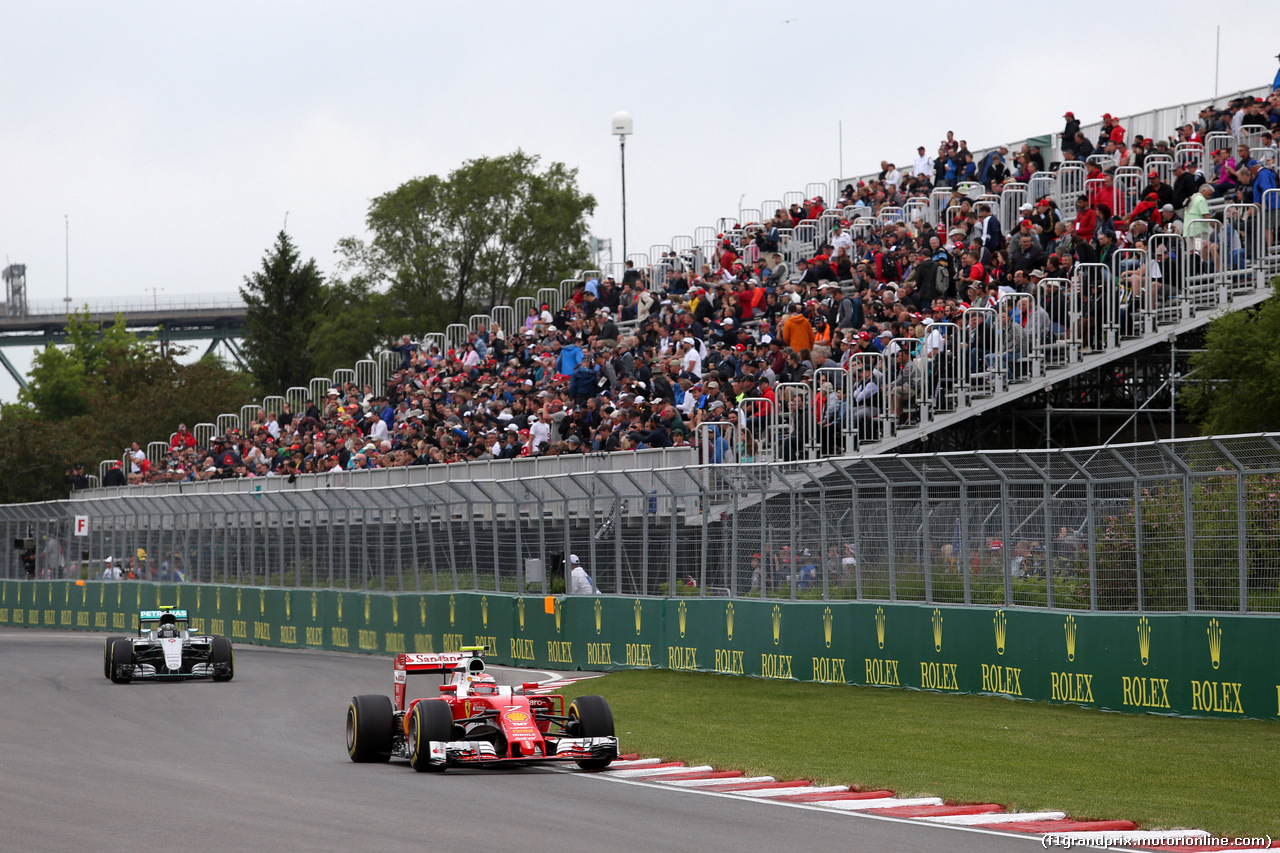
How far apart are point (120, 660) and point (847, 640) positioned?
32.8 feet

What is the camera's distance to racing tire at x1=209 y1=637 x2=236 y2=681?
23.8 m

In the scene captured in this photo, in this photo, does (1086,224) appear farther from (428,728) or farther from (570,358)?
(428,728)

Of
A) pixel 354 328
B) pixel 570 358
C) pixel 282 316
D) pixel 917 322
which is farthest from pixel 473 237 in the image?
pixel 917 322

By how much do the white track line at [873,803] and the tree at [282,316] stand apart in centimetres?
6734

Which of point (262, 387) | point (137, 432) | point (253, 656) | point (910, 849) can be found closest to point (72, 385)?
point (262, 387)

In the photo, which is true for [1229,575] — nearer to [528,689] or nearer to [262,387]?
[528,689]

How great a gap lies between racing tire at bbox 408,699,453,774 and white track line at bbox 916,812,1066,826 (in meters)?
4.25

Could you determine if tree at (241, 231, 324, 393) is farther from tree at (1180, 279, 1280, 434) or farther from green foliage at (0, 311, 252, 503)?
tree at (1180, 279, 1280, 434)

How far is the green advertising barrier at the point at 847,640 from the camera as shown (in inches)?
628

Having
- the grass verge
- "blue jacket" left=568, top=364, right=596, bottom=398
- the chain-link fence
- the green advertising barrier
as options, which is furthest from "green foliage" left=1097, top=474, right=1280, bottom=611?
"blue jacket" left=568, top=364, right=596, bottom=398

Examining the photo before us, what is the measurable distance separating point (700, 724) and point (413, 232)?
171 ft

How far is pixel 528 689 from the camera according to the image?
13977mm

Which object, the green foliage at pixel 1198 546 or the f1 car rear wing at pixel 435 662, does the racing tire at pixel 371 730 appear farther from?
the green foliage at pixel 1198 546

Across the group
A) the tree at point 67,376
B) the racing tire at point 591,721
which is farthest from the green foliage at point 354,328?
the racing tire at point 591,721
